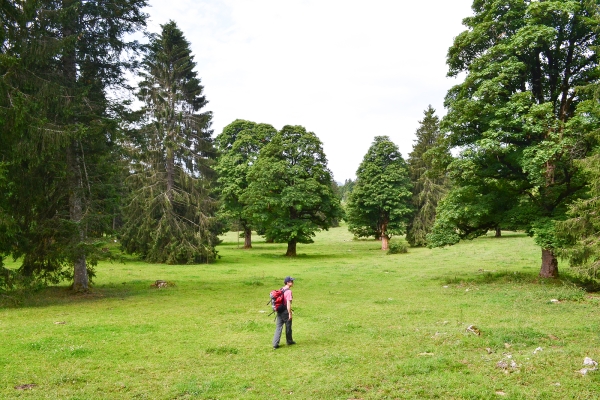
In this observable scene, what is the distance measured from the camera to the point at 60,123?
17.5 metres

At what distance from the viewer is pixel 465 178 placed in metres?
20.6

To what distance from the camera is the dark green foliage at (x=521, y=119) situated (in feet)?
58.3

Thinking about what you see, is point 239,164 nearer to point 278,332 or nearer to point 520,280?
point 520,280

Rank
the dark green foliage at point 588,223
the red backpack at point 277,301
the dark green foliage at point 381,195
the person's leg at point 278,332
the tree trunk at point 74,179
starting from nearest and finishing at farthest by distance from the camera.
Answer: the person's leg at point 278,332
the red backpack at point 277,301
the dark green foliage at point 588,223
the tree trunk at point 74,179
the dark green foliage at point 381,195

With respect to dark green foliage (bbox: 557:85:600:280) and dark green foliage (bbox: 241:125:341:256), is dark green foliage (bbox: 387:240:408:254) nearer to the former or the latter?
dark green foliage (bbox: 241:125:341:256)

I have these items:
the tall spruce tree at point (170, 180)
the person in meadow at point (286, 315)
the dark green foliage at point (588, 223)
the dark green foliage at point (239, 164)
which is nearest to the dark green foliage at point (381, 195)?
the dark green foliage at point (239, 164)

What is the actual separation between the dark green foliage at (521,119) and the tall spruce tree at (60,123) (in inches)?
651

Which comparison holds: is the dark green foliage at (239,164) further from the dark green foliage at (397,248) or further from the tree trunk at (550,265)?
the tree trunk at (550,265)

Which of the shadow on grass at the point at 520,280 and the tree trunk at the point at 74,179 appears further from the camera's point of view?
the shadow on grass at the point at 520,280

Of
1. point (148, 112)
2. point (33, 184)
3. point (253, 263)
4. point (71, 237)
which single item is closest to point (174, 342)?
point (71, 237)

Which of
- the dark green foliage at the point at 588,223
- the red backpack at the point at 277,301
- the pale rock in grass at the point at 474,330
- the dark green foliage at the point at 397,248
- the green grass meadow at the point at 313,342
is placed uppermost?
→ the dark green foliage at the point at 588,223

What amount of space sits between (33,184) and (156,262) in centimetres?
1839

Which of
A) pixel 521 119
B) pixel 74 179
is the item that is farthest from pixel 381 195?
pixel 74 179

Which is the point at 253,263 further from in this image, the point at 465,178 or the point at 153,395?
the point at 153,395
